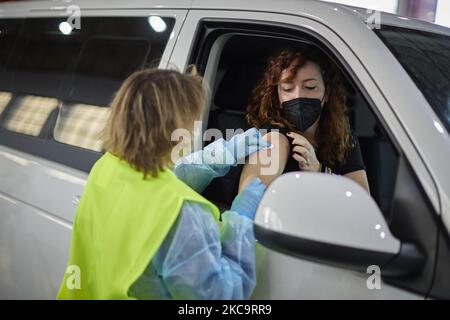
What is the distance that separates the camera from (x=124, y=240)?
134 centimetres

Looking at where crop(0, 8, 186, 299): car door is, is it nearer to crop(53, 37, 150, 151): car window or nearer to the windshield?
crop(53, 37, 150, 151): car window

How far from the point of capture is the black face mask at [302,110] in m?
1.79

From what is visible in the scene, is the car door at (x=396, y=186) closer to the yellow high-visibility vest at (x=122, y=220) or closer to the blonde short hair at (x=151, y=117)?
the yellow high-visibility vest at (x=122, y=220)

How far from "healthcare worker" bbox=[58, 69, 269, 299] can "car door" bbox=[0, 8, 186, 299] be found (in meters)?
0.54

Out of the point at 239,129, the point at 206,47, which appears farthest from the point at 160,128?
the point at 239,129

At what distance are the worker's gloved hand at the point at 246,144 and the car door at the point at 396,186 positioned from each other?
0.33m

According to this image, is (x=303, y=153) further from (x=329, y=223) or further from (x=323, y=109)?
(x=329, y=223)

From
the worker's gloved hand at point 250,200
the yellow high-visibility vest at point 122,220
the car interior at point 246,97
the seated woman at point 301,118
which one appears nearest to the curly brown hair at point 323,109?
the seated woman at point 301,118

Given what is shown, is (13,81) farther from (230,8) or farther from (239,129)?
(230,8)

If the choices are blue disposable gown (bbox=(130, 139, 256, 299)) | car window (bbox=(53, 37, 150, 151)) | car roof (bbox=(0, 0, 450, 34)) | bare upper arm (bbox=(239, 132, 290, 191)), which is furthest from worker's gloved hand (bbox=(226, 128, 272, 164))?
car window (bbox=(53, 37, 150, 151))

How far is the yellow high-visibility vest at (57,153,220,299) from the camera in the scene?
1.29 metres

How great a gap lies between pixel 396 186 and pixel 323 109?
776mm

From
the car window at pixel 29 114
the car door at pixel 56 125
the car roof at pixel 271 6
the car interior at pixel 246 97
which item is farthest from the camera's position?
the car window at pixel 29 114
